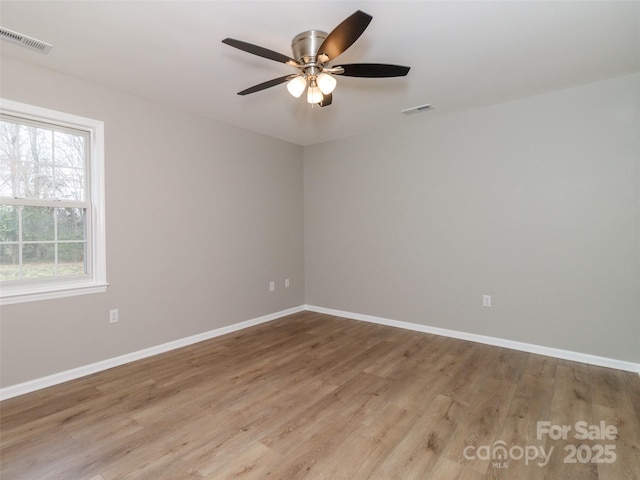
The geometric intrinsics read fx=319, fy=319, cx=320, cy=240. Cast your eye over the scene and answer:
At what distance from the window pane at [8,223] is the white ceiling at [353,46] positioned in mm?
1151

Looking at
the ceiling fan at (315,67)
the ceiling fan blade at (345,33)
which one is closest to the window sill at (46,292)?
the ceiling fan at (315,67)

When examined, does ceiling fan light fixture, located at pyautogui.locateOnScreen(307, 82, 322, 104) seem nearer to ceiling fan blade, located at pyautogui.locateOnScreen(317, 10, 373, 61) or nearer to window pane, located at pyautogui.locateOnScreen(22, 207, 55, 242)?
ceiling fan blade, located at pyautogui.locateOnScreen(317, 10, 373, 61)

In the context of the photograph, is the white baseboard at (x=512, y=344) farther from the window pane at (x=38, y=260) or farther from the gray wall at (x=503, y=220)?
the window pane at (x=38, y=260)

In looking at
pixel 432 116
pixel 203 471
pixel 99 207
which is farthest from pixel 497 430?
pixel 99 207

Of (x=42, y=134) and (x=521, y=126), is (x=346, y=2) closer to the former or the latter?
(x=521, y=126)

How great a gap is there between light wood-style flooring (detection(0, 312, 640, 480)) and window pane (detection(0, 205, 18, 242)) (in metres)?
1.22

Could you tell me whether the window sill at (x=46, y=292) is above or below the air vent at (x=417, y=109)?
below

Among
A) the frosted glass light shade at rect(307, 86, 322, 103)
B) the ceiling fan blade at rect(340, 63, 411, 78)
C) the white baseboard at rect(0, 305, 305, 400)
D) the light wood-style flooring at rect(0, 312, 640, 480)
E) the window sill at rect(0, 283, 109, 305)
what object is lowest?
the light wood-style flooring at rect(0, 312, 640, 480)

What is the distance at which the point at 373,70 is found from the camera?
79.9 inches

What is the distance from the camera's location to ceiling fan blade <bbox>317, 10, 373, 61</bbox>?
1.53 metres

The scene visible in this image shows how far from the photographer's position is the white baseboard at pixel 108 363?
8.00ft

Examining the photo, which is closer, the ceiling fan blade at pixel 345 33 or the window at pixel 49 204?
the ceiling fan blade at pixel 345 33

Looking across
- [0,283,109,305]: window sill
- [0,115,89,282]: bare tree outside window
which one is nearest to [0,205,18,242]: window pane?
[0,115,89,282]: bare tree outside window

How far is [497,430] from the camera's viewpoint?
197 centimetres
